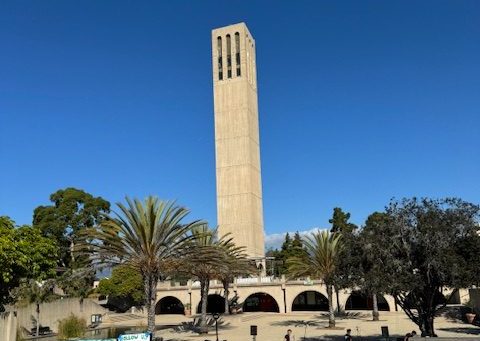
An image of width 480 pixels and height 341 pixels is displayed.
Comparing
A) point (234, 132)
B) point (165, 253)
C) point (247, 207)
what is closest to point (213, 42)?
point (234, 132)

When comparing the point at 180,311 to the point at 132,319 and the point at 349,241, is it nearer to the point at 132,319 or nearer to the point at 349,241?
the point at 132,319

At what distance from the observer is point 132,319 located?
189 ft

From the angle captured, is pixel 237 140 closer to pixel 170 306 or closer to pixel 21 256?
pixel 170 306

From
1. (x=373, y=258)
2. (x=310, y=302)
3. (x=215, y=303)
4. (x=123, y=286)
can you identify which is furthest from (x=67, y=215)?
(x=373, y=258)

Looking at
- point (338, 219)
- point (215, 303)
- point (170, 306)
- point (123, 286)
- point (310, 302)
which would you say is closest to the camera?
point (123, 286)

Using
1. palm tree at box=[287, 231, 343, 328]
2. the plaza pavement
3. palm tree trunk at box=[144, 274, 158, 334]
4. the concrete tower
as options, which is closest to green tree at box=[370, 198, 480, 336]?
the plaza pavement

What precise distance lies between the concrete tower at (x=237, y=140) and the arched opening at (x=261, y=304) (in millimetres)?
10783

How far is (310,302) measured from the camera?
66.5 m

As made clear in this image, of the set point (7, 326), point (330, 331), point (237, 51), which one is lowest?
point (330, 331)

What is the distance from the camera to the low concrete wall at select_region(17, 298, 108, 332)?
139 ft

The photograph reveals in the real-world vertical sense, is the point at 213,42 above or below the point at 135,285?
above

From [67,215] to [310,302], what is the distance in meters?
32.6

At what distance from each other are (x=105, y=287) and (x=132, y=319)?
545 centimetres

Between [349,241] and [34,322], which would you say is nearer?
[349,241]
